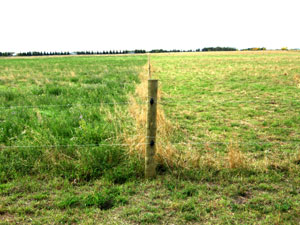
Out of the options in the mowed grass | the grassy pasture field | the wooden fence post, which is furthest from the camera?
the mowed grass

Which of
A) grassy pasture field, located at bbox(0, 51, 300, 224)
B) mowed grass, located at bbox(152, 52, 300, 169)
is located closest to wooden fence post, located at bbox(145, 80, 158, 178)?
grassy pasture field, located at bbox(0, 51, 300, 224)

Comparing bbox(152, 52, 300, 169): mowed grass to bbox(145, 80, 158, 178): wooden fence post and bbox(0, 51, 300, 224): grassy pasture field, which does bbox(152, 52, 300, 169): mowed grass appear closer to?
bbox(0, 51, 300, 224): grassy pasture field

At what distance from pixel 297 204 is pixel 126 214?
226 centimetres

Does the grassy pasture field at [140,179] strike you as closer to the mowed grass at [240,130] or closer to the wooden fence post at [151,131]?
the mowed grass at [240,130]

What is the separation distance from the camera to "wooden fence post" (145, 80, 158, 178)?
3607 millimetres

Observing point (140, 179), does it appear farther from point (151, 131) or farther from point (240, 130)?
point (240, 130)

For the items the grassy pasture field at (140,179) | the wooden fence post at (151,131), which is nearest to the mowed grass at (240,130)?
Answer: the grassy pasture field at (140,179)

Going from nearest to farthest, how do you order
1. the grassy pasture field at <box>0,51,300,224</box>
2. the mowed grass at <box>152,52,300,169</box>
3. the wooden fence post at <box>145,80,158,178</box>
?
the grassy pasture field at <box>0,51,300,224</box> < the wooden fence post at <box>145,80,158,178</box> < the mowed grass at <box>152,52,300,169</box>

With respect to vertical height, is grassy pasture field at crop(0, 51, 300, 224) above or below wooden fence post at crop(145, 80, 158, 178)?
below

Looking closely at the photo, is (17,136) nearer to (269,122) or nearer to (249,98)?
(269,122)

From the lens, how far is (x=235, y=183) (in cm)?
368

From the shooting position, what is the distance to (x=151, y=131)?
370 cm

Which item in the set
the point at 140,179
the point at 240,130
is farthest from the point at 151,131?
the point at 240,130

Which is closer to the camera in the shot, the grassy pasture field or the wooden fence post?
the grassy pasture field
